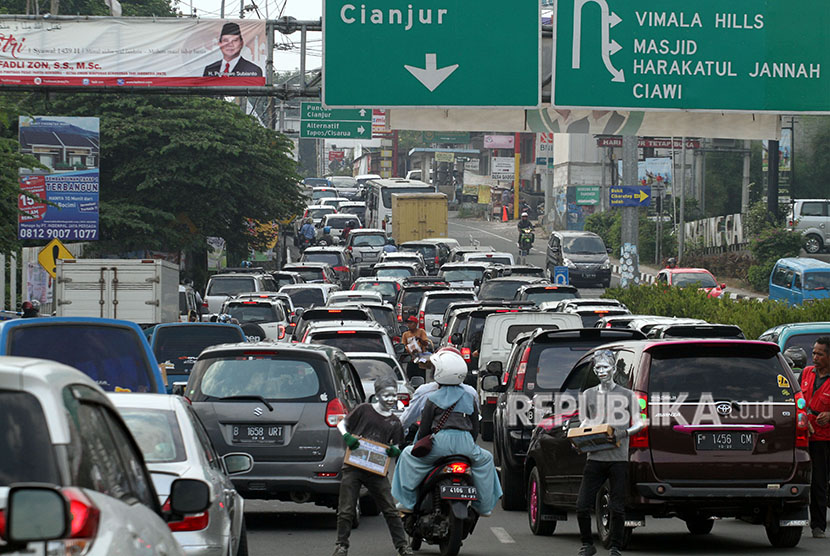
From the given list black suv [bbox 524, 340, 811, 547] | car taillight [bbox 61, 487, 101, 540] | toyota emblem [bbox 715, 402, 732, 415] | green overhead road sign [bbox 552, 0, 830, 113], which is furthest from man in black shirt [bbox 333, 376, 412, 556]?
green overhead road sign [bbox 552, 0, 830, 113]

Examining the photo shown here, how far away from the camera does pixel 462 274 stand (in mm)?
42719

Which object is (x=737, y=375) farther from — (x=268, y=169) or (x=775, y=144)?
(x=775, y=144)

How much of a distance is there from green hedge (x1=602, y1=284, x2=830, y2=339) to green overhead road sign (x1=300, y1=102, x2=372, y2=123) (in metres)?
14.8

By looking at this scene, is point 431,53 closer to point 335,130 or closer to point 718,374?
point 718,374

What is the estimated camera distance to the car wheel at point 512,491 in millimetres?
14641

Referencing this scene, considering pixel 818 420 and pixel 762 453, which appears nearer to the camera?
pixel 762 453

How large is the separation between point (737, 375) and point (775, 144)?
161ft

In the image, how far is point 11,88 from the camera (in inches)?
1056

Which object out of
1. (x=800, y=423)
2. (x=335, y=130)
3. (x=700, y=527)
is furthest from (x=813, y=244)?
(x=800, y=423)

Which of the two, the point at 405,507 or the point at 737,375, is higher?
the point at 737,375

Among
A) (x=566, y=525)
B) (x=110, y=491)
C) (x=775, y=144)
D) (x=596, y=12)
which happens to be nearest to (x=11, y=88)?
(x=596, y=12)

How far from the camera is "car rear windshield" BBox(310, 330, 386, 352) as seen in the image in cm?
2133

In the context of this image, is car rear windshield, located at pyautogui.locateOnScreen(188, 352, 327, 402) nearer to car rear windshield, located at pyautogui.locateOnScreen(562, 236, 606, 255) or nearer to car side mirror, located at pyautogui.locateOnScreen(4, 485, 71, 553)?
car side mirror, located at pyautogui.locateOnScreen(4, 485, 71, 553)

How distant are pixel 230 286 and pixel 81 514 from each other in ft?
120
